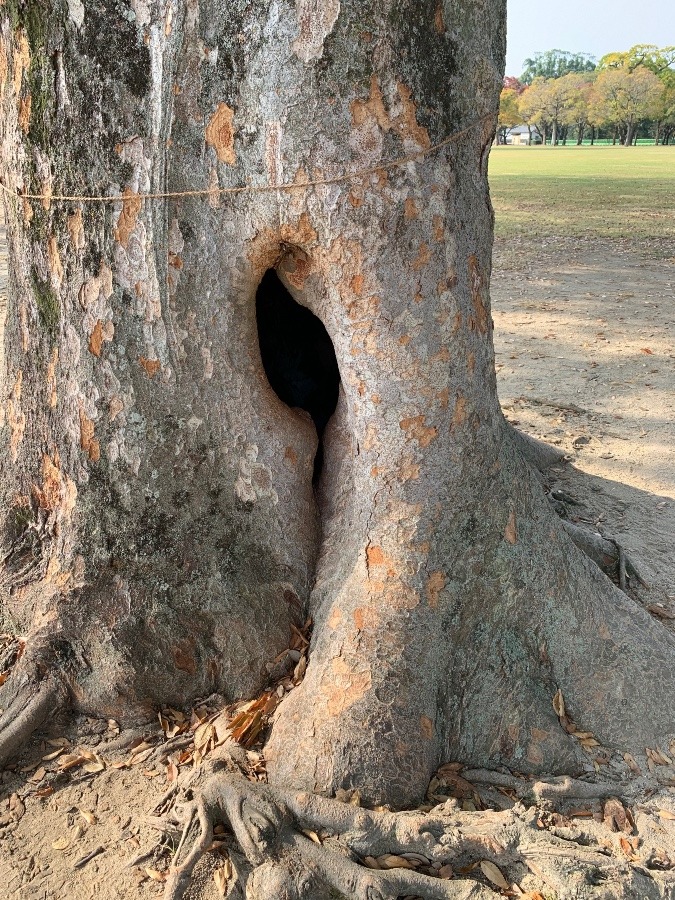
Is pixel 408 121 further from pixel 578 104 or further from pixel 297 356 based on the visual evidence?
pixel 578 104

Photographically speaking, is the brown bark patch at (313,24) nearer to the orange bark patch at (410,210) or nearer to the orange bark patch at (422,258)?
the orange bark patch at (410,210)

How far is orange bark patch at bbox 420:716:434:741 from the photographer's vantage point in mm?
2441

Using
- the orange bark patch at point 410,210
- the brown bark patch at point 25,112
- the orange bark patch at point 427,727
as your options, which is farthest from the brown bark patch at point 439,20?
the orange bark patch at point 427,727

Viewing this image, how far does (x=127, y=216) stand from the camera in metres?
2.31

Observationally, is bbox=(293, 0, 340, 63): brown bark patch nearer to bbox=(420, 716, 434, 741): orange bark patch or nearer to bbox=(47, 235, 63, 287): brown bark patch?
bbox=(47, 235, 63, 287): brown bark patch

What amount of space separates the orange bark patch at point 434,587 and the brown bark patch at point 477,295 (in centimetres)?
83

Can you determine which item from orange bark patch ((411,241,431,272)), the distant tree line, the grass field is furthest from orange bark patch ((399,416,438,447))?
the distant tree line

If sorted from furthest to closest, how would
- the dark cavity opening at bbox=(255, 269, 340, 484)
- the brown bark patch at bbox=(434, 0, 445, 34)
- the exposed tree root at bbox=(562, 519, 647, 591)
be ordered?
the exposed tree root at bbox=(562, 519, 647, 591), the dark cavity opening at bbox=(255, 269, 340, 484), the brown bark patch at bbox=(434, 0, 445, 34)

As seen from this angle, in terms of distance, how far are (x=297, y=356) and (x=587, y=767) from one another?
195cm

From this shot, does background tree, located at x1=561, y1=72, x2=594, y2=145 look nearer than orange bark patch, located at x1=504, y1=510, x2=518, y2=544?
No

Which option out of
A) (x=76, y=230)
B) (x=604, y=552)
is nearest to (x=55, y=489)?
(x=76, y=230)

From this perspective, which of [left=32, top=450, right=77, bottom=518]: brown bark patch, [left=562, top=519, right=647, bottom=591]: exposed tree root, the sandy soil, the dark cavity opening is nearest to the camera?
[left=32, top=450, right=77, bottom=518]: brown bark patch

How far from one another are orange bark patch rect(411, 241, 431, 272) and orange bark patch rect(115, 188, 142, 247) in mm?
869

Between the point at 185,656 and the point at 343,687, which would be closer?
the point at 343,687
